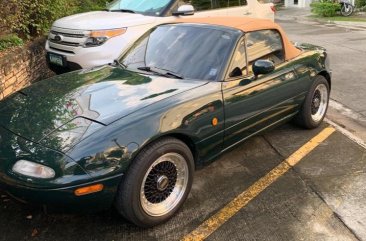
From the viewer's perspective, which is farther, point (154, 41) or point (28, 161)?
point (154, 41)

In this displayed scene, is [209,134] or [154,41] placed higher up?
[154,41]

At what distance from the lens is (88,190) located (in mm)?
2965

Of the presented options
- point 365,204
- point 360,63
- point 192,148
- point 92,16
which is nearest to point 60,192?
point 192,148

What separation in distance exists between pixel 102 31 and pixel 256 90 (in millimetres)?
3205

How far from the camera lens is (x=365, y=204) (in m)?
3.81

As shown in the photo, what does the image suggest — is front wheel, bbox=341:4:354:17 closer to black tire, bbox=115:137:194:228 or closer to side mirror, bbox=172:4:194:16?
side mirror, bbox=172:4:194:16

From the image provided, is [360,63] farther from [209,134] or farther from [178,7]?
[209,134]

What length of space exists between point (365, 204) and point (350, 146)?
4.49 feet

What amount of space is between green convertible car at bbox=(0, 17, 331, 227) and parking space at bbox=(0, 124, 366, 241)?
0.24 m

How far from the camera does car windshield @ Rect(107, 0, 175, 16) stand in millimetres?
7398

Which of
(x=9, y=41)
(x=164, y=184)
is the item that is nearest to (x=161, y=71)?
(x=164, y=184)

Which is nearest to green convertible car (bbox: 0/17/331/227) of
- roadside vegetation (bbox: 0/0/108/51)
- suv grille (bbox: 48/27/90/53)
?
suv grille (bbox: 48/27/90/53)

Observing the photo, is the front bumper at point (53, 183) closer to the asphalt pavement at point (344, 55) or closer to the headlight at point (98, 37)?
the headlight at point (98, 37)

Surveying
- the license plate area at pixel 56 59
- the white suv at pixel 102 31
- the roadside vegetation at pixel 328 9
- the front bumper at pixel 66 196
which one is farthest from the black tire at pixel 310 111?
the roadside vegetation at pixel 328 9
